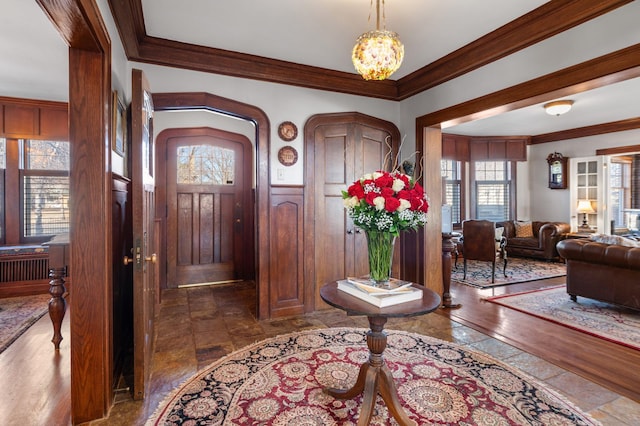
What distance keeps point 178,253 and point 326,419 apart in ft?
12.5

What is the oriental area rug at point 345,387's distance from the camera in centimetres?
186

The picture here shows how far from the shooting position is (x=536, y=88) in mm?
2730

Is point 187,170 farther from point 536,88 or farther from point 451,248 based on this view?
point 536,88

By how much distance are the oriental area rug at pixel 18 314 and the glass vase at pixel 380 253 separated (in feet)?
10.5

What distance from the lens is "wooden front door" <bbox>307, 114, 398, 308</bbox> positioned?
12.4 ft

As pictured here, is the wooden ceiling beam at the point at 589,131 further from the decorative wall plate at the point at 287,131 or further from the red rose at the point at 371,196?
the red rose at the point at 371,196

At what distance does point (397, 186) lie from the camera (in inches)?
70.4

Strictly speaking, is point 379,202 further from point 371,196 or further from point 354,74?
point 354,74

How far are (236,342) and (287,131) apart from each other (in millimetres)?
2162

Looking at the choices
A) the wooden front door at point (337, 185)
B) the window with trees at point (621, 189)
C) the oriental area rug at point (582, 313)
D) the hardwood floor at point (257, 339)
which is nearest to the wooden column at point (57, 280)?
the hardwood floor at point (257, 339)

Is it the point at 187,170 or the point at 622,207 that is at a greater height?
the point at 187,170

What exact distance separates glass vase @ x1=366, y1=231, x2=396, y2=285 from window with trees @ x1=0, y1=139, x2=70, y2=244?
4.94m

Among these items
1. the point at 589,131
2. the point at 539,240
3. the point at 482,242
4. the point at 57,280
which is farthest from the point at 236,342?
the point at 589,131

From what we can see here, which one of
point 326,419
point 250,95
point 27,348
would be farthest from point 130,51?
point 326,419
